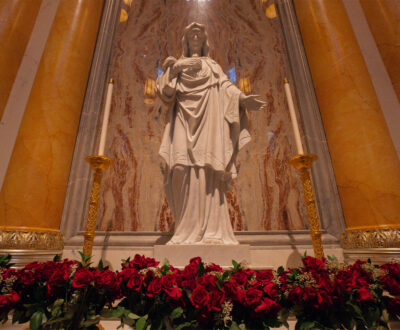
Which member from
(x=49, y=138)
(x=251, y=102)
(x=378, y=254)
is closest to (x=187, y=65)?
(x=251, y=102)

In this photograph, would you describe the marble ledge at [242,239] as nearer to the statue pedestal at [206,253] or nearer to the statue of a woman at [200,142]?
the statue of a woman at [200,142]

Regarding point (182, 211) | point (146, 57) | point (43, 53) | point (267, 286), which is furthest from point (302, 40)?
point (267, 286)

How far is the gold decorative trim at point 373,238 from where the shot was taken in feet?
7.73

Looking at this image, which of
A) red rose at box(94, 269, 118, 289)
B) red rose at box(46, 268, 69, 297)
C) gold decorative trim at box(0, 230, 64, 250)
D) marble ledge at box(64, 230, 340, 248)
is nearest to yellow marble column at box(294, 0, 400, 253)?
marble ledge at box(64, 230, 340, 248)

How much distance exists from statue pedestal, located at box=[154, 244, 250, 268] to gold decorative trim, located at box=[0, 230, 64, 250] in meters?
1.50

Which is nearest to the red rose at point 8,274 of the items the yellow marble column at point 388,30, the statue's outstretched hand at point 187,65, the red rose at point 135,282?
the red rose at point 135,282

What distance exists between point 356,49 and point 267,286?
10.8 feet

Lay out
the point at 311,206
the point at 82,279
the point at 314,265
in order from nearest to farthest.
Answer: the point at 82,279
the point at 314,265
the point at 311,206

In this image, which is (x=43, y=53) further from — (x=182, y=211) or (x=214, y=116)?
(x=182, y=211)

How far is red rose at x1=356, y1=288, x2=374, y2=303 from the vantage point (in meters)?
1.00

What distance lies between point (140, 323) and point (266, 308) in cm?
49

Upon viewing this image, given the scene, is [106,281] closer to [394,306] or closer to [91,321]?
[91,321]

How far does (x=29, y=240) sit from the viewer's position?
2.51 m

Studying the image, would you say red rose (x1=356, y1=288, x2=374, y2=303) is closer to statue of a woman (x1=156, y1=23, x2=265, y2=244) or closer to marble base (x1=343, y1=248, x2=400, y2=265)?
statue of a woman (x1=156, y1=23, x2=265, y2=244)
